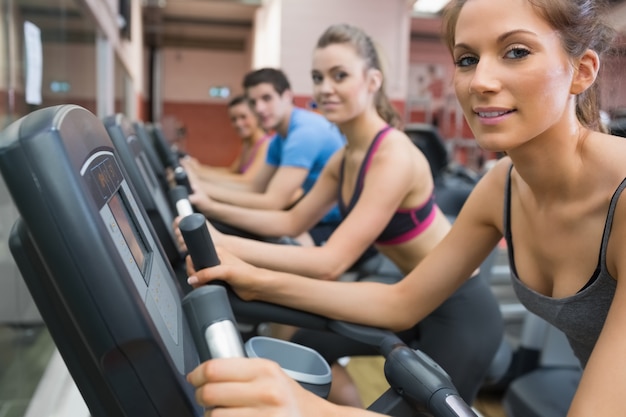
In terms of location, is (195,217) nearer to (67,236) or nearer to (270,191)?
(67,236)

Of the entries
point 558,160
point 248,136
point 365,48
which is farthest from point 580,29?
point 248,136

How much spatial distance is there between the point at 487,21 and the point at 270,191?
191 cm

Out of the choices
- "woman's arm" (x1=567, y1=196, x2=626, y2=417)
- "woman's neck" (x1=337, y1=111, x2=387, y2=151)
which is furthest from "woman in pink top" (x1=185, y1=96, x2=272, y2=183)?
"woman's arm" (x1=567, y1=196, x2=626, y2=417)

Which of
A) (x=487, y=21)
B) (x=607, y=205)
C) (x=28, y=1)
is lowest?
(x=607, y=205)

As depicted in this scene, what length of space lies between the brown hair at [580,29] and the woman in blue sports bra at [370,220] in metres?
0.49

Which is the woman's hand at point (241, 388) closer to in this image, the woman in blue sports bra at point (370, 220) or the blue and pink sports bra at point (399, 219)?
the woman in blue sports bra at point (370, 220)

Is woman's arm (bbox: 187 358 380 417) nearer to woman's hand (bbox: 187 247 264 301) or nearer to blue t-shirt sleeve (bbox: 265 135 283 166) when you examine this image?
woman's hand (bbox: 187 247 264 301)

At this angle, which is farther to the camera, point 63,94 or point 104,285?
point 63,94

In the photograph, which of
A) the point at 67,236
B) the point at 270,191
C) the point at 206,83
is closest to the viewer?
the point at 67,236

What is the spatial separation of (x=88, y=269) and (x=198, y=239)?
229 millimetres

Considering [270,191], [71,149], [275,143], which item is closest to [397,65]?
[275,143]

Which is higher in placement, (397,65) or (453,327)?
(397,65)

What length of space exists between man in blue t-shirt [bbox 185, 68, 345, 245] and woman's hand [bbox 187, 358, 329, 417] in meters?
2.05

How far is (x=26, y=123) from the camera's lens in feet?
1.45
